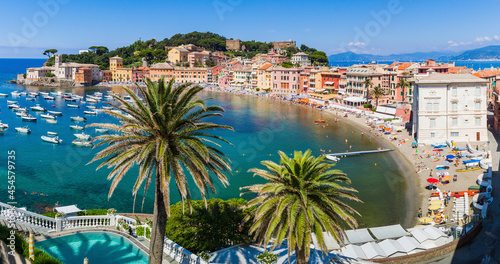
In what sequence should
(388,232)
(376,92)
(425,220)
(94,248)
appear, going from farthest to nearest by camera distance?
(376,92) < (425,220) < (388,232) < (94,248)

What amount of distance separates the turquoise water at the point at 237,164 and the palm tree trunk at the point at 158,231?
12.9 metres

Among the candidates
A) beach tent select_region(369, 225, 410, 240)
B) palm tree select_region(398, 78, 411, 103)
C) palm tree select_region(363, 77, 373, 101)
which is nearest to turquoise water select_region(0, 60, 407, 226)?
beach tent select_region(369, 225, 410, 240)

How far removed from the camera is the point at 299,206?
1268cm

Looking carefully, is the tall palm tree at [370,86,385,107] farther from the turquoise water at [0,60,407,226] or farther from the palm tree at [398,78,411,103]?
the turquoise water at [0,60,407,226]

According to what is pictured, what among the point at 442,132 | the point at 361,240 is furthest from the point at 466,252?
the point at 442,132

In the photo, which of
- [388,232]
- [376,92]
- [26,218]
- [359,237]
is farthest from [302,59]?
[26,218]

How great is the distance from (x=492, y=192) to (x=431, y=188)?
15.9 ft

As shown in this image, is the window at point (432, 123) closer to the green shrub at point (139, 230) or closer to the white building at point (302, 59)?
the green shrub at point (139, 230)

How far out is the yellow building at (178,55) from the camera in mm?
169750

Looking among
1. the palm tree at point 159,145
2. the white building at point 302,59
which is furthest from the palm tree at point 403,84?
the white building at point 302,59

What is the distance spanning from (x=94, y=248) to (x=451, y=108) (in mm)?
45965

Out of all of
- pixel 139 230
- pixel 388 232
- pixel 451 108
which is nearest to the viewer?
pixel 139 230

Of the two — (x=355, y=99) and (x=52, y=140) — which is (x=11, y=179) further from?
(x=355, y=99)

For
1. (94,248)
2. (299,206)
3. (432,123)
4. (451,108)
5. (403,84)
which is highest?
(403,84)
